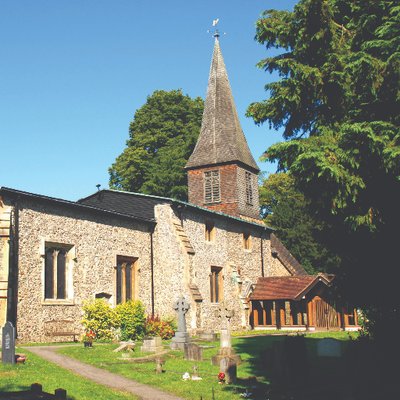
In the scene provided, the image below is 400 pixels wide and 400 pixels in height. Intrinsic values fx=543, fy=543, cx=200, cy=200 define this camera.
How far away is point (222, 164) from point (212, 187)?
5.03 ft

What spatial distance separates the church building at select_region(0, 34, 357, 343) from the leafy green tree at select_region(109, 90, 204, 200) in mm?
7325

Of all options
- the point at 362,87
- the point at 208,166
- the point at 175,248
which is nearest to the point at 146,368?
the point at 362,87

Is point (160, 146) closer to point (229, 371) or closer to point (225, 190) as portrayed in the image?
point (225, 190)

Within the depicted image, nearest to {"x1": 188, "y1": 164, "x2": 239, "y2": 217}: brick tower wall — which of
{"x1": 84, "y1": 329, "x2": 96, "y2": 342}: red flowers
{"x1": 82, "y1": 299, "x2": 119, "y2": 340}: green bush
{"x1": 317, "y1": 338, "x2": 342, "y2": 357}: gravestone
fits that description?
{"x1": 82, "y1": 299, "x2": 119, "y2": 340}: green bush

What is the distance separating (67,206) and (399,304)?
1371cm

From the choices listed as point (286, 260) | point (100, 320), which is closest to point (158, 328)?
point (100, 320)

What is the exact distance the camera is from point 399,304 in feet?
34.7

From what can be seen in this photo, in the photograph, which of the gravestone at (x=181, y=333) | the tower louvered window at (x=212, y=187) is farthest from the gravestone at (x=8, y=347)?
the tower louvered window at (x=212, y=187)

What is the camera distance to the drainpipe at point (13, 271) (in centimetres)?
1805

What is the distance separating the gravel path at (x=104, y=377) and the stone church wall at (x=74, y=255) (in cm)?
326

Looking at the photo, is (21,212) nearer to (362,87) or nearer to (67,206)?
(67,206)

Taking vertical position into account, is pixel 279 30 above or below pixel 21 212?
above

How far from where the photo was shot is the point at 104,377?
1230cm

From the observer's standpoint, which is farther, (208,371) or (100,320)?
(100,320)
